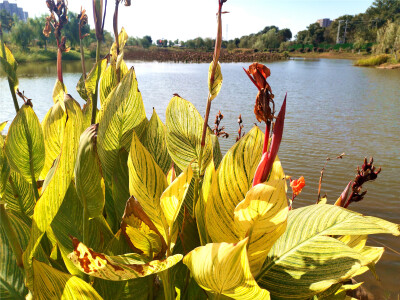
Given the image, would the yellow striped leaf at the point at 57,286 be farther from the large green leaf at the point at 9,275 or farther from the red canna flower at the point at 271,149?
the red canna flower at the point at 271,149

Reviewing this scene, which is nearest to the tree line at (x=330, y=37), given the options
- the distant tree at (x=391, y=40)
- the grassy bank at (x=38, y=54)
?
the distant tree at (x=391, y=40)

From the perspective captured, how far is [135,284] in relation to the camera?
1.44 ft

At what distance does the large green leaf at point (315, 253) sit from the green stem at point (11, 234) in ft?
0.98

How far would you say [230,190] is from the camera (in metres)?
0.39

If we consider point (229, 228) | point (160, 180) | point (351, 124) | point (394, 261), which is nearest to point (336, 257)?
point (229, 228)

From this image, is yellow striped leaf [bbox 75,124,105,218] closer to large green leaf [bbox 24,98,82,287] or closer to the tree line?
large green leaf [bbox 24,98,82,287]

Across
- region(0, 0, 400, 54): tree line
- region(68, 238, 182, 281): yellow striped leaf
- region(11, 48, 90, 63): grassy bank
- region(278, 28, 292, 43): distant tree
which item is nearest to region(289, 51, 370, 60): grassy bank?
region(0, 0, 400, 54): tree line

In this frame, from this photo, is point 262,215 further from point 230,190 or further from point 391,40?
point 391,40

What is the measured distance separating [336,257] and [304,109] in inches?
265

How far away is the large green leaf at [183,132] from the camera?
1.71ft

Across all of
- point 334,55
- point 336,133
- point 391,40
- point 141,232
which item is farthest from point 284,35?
point 141,232

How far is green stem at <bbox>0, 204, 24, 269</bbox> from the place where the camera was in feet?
1.10

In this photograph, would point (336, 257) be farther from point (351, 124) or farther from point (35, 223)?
point (351, 124)

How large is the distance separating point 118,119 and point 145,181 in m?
0.14
